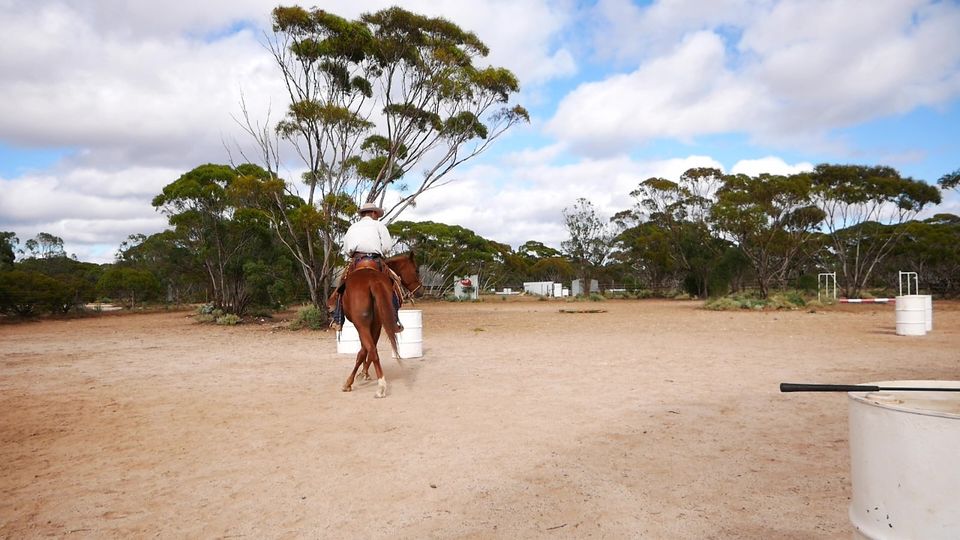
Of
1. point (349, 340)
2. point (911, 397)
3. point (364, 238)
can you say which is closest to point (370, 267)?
point (364, 238)

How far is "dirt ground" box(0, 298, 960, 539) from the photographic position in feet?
11.8

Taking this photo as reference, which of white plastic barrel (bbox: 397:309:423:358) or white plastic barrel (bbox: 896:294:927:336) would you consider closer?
white plastic barrel (bbox: 397:309:423:358)

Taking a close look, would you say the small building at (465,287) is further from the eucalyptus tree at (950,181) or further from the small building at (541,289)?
the eucalyptus tree at (950,181)

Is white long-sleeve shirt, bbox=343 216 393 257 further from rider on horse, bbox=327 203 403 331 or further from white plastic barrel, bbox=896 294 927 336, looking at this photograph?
white plastic barrel, bbox=896 294 927 336

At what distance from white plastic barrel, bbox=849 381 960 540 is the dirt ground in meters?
1.52

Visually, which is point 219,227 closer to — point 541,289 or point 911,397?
point 911,397

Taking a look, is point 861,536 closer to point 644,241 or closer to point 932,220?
point 644,241

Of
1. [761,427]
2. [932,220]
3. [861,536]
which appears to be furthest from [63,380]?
[932,220]

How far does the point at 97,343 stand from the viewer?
14930mm

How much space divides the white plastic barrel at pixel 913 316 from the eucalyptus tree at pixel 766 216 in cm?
1972

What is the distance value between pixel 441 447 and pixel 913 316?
1378cm

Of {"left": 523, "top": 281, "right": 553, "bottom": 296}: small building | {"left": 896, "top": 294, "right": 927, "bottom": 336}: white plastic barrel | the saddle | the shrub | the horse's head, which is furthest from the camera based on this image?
{"left": 523, "top": 281, "right": 553, "bottom": 296}: small building

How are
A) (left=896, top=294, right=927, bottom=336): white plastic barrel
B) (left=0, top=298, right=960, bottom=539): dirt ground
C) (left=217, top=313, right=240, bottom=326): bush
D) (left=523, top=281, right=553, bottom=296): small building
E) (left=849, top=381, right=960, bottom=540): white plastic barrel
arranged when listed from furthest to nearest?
(left=523, top=281, right=553, bottom=296): small building → (left=217, top=313, right=240, bottom=326): bush → (left=896, top=294, right=927, bottom=336): white plastic barrel → (left=0, top=298, right=960, bottom=539): dirt ground → (left=849, top=381, right=960, bottom=540): white plastic barrel

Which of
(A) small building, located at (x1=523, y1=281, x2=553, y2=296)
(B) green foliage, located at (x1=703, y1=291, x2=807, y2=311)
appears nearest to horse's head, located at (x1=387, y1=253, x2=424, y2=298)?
(B) green foliage, located at (x1=703, y1=291, x2=807, y2=311)
